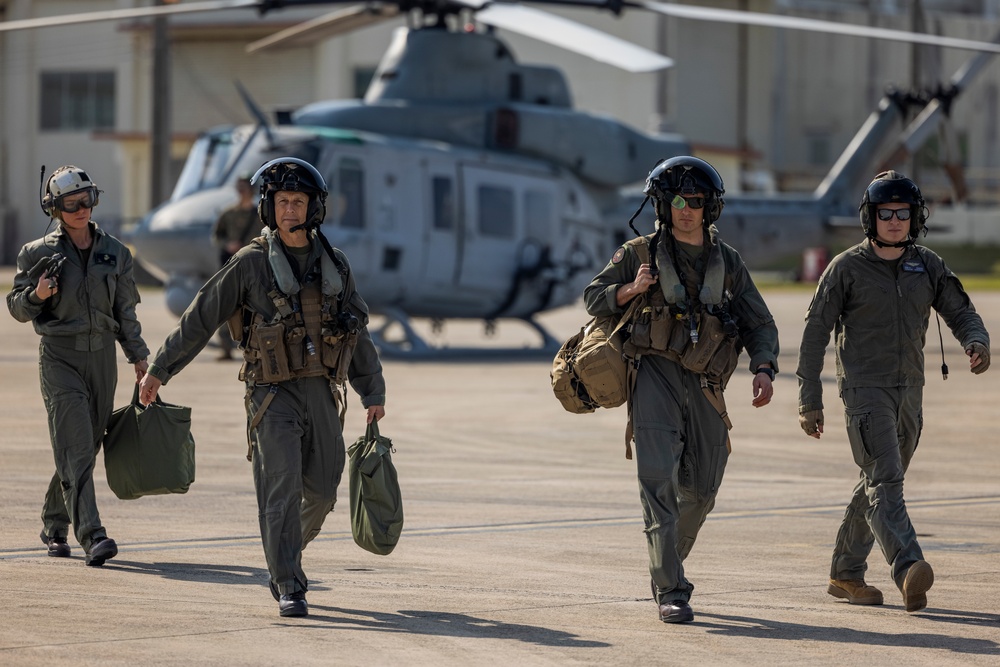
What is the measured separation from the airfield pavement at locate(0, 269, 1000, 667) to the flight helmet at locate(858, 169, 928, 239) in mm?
1522

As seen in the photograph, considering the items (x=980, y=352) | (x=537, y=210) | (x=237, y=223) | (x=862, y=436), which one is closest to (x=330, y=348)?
(x=862, y=436)

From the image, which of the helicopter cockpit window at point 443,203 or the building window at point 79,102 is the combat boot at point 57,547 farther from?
the building window at point 79,102

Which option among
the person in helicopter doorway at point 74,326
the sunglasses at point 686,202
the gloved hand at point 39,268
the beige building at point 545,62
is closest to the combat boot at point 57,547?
the person in helicopter doorway at point 74,326

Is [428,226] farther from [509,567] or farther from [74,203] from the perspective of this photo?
[509,567]

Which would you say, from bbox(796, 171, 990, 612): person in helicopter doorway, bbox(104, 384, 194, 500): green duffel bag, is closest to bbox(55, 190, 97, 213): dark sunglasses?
bbox(104, 384, 194, 500): green duffel bag

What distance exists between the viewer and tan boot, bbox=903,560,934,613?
660 cm

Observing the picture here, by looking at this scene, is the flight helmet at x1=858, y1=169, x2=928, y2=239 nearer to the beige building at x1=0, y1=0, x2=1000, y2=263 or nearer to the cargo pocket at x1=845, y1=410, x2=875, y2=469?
the cargo pocket at x1=845, y1=410, x2=875, y2=469

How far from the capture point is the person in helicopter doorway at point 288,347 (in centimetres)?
664

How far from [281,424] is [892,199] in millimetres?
2598

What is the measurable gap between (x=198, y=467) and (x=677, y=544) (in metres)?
4.79

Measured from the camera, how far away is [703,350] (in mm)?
6641

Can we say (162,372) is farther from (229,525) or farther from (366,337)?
(229,525)

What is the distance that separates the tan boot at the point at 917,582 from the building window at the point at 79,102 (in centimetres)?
5141

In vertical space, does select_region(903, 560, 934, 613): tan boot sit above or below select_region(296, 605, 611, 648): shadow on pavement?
above
